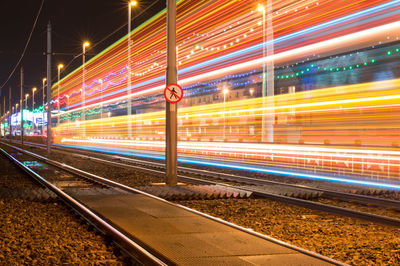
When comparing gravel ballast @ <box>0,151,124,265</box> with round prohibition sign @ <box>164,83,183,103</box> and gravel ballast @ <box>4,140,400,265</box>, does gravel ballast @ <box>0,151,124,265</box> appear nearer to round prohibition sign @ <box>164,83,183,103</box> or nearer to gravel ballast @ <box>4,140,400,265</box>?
gravel ballast @ <box>4,140,400,265</box>

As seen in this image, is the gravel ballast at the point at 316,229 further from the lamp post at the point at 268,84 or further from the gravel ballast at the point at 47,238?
the lamp post at the point at 268,84

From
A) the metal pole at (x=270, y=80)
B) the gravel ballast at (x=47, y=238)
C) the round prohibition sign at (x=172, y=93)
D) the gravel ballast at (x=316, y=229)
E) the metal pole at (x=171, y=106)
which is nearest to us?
the gravel ballast at (x=47, y=238)

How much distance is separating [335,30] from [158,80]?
1523 cm

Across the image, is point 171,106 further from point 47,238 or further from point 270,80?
point 270,80

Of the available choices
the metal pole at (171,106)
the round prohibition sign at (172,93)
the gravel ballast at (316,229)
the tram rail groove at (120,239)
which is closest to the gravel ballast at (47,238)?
the tram rail groove at (120,239)

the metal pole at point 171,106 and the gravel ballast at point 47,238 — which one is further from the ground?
the metal pole at point 171,106

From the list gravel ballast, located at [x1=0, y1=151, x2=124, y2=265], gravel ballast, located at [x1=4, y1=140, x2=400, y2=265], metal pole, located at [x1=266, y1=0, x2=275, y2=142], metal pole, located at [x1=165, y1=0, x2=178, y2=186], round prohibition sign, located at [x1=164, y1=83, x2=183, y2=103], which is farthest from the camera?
metal pole, located at [x1=266, y1=0, x2=275, y2=142]

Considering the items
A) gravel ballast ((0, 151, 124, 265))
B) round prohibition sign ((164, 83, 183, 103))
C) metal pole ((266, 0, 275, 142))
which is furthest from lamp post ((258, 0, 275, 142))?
gravel ballast ((0, 151, 124, 265))

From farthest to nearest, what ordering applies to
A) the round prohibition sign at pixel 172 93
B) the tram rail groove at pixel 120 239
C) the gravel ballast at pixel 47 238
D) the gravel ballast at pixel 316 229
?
the round prohibition sign at pixel 172 93 < the gravel ballast at pixel 316 229 < the gravel ballast at pixel 47 238 < the tram rail groove at pixel 120 239

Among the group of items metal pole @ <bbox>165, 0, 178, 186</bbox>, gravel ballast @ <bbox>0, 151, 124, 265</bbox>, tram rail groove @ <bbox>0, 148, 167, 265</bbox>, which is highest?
metal pole @ <bbox>165, 0, 178, 186</bbox>

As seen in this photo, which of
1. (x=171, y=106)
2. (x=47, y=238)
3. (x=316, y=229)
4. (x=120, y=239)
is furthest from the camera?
(x=171, y=106)

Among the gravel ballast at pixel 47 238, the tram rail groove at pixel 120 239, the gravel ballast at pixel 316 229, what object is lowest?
the gravel ballast at pixel 316 229

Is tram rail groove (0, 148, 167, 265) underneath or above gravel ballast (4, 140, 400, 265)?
above

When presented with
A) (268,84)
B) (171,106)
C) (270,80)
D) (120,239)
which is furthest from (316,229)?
(270,80)
